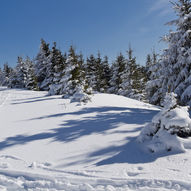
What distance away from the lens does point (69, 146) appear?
5793 millimetres

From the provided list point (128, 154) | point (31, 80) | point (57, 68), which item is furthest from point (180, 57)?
point (31, 80)

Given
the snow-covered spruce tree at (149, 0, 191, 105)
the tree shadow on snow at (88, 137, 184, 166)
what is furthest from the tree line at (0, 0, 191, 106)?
the tree shadow on snow at (88, 137, 184, 166)

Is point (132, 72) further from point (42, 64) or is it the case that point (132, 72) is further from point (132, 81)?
point (42, 64)

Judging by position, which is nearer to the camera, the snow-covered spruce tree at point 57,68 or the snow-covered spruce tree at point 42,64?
the snow-covered spruce tree at point 57,68

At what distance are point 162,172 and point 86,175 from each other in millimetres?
2008

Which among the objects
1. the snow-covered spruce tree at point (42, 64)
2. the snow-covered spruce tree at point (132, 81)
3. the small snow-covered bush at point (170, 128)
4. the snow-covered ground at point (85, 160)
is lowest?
the snow-covered ground at point (85, 160)

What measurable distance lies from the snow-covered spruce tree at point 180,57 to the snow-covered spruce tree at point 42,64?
21394 mm

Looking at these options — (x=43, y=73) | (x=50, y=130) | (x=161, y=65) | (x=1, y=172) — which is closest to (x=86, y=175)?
(x=1, y=172)

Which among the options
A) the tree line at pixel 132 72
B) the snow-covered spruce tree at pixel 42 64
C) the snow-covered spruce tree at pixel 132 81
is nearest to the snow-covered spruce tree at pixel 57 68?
the tree line at pixel 132 72

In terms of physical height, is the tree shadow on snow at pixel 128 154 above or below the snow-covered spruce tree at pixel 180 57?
below

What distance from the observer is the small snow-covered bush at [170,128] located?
15.7ft

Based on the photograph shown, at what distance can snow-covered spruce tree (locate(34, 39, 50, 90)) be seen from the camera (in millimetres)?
28231

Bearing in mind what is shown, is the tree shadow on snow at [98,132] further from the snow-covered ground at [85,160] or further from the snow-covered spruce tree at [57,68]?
the snow-covered spruce tree at [57,68]

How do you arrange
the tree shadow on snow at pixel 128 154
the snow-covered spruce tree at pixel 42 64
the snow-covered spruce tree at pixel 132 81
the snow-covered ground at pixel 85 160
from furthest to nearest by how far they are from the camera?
1. the snow-covered spruce tree at pixel 42 64
2. the snow-covered spruce tree at pixel 132 81
3. the tree shadow on snow at pixel 128 154
4. the snow-covered ground at pixel 85 160
